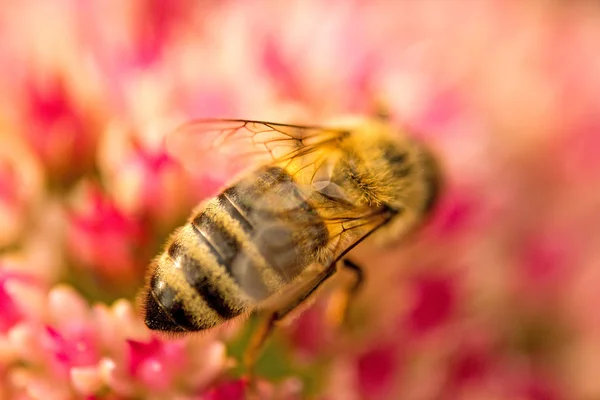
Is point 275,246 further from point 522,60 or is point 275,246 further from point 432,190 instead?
point 522,60

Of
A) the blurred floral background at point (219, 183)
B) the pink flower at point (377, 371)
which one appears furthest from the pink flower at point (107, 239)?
the pink flower at point (377, 371)

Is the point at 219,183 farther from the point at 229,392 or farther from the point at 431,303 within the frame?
the point at 431,303

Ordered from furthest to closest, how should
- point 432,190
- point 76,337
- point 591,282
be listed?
1. point 591,282
2. point 432,190
3. point 76,337

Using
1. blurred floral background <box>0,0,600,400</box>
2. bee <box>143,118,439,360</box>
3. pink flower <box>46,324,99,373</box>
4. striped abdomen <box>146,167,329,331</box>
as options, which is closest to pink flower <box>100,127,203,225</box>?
blurred floral background <box>0,0,600,400</box>

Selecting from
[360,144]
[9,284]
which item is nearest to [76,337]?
[9,284]

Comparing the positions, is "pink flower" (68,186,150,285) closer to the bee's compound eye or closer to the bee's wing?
the bee's wing

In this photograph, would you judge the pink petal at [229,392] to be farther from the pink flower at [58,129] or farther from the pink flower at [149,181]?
the pink flower at [58,129]

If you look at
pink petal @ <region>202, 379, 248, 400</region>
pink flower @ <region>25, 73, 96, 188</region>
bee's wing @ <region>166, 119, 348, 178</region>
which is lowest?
pink petal @ <region>202, 379, 248, 400</region>

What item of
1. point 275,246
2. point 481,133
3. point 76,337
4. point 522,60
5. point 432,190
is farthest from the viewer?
point 522,60
